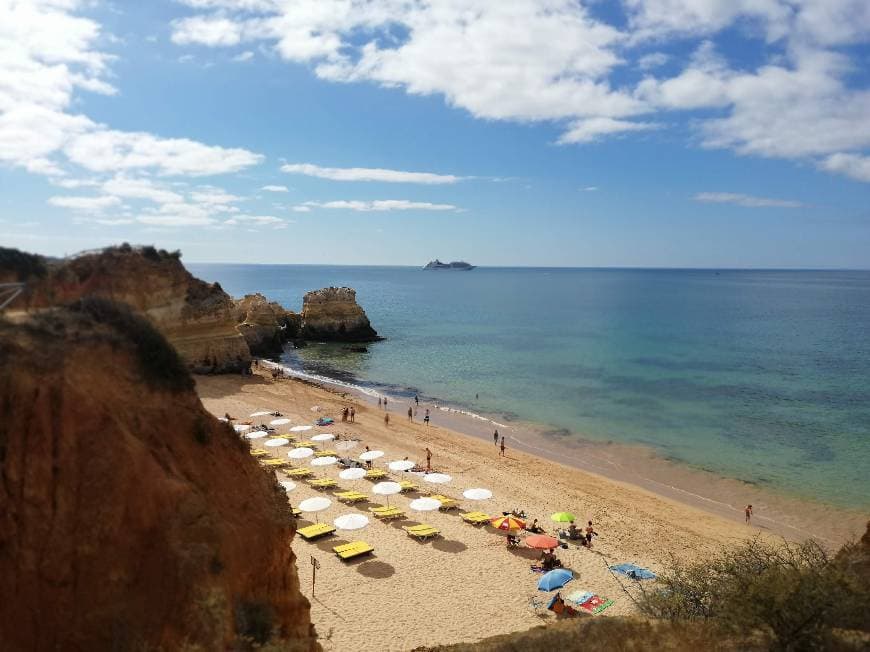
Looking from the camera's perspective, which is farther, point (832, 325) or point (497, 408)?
point (832, 325)

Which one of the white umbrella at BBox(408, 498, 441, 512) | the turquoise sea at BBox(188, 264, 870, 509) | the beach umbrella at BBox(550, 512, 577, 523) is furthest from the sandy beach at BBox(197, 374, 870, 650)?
the turquoise sea at BBox(188, 264, 870, 509)

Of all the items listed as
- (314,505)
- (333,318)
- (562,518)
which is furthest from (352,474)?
(333,318)

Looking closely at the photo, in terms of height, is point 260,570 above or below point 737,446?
above

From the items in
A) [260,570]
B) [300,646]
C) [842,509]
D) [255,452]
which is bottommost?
[842,509]

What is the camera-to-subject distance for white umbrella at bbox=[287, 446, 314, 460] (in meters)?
27.0

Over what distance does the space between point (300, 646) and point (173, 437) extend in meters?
4.00

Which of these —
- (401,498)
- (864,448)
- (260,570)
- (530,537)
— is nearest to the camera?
(260,570)

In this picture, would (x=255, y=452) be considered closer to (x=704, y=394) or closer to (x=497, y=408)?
(x=497, y=408)

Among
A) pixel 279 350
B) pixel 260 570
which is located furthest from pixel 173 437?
pixel 279 350

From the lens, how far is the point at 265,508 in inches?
407

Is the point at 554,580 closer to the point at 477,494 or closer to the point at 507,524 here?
the point at 507,524

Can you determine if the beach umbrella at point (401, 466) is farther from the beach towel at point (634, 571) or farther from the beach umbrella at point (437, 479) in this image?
the beach towel at point (634, 571)

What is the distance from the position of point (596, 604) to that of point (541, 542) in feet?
9.77

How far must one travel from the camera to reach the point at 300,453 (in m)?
27.3
